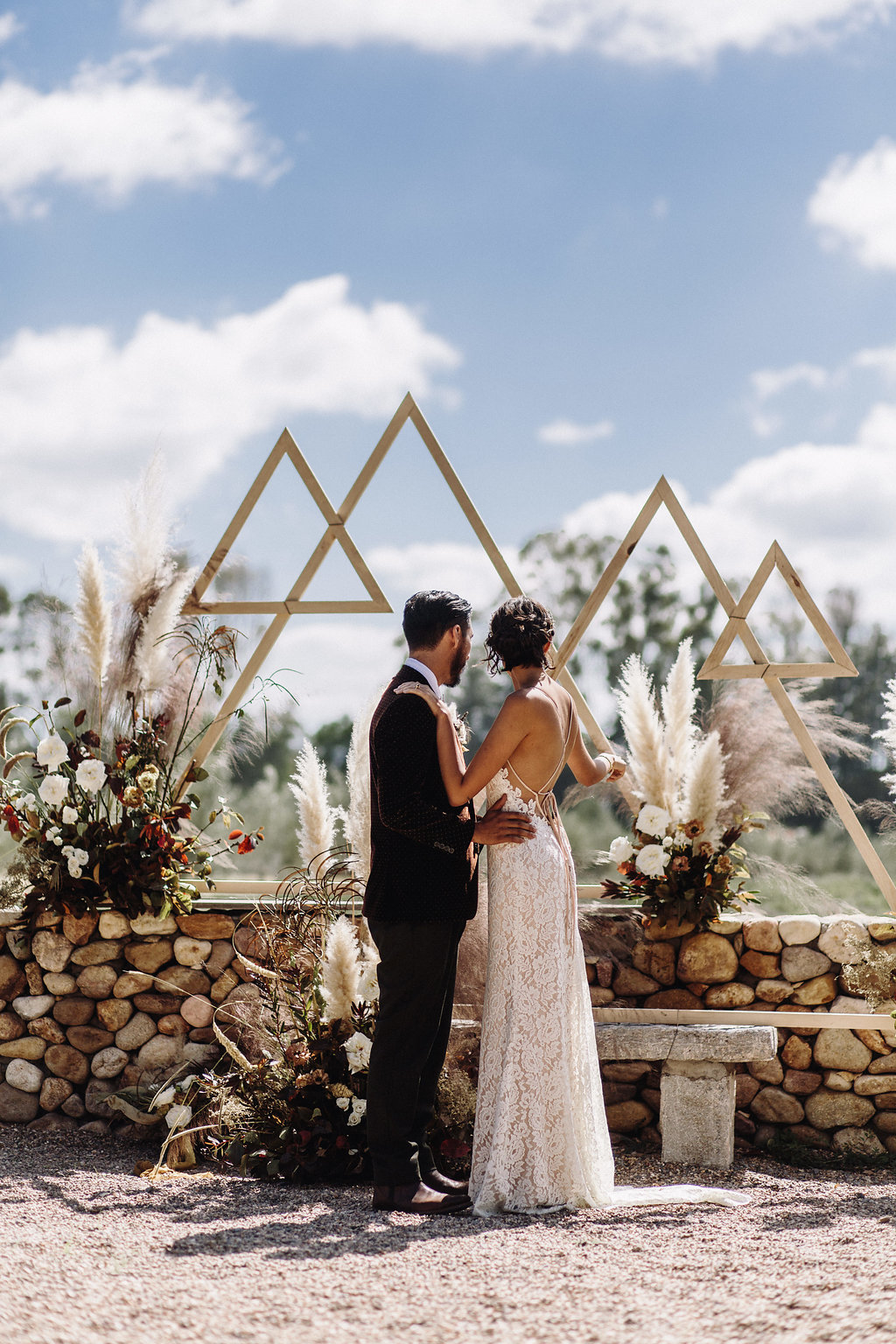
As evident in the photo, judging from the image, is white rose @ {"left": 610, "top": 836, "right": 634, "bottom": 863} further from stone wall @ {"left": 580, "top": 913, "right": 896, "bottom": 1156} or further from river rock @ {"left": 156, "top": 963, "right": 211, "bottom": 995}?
river rock @ {"left": 156, "top": 963, "right": 211, "bottom": 995}

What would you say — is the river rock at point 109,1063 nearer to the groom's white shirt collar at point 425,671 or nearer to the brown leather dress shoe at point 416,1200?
the brown leather dress shoe at point 416,1200

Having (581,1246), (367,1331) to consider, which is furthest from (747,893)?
(367,1331)

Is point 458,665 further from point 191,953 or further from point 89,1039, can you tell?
point 89,1039

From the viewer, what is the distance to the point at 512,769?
3303mm

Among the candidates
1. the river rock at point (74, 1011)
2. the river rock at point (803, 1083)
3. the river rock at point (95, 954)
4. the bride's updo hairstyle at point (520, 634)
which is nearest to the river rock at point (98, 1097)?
the river rock at point (74, 1011)

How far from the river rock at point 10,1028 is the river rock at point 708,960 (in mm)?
2528

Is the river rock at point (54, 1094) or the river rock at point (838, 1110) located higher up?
the river rock at point (838, 1110)

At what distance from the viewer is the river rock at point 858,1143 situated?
4035 millimetres

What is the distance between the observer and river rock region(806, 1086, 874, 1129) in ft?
13.4

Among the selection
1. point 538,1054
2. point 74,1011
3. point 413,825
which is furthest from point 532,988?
point 74,1011

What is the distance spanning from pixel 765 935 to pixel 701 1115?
735mm

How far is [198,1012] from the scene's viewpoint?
13.8ft

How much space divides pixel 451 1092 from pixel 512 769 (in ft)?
3.70

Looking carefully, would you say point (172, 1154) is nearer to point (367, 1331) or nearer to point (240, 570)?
point (367, 1331)
